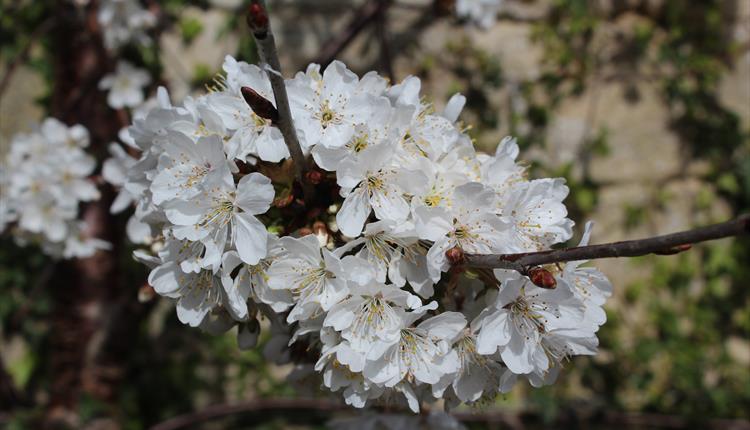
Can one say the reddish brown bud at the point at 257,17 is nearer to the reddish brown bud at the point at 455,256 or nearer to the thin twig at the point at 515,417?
the reddish brown bud at the point at 455,256

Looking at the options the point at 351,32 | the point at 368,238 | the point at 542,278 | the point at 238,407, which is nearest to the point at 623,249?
the point at 542,278

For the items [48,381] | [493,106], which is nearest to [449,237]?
[493,106]

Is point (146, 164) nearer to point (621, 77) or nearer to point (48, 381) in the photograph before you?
point (48, 381)

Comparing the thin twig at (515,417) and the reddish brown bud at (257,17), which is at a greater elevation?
the reddish brown bud at (257,17)

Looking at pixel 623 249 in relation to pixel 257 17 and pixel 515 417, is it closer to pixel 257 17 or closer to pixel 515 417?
pixel 257 17

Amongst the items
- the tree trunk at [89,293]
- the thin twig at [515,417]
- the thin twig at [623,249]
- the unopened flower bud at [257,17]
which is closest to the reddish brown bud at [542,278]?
the thin twig at [623,249]

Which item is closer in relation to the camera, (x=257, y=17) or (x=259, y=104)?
(x=257, y=17)

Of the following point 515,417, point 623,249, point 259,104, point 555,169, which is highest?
point 259,104
